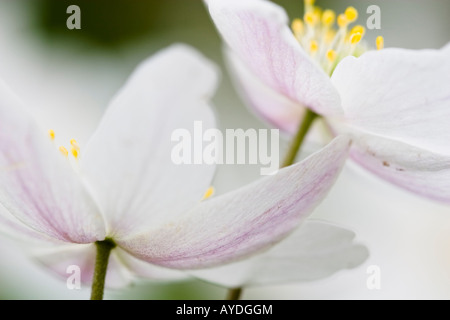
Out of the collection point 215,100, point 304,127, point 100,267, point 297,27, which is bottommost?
point 100,267

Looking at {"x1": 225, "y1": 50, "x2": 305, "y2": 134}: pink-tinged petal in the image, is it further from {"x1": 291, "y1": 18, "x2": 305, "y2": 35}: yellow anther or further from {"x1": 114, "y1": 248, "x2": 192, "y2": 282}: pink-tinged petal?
{"x1": 114, "y1": 248, "x2": 192, "y2": 282}: pink-tinged petal

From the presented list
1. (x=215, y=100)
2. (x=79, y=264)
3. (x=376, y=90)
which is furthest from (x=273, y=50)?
(x=215, y=100)

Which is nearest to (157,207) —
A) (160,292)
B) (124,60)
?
(160,292)

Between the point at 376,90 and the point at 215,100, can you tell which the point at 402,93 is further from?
the point at 215,100

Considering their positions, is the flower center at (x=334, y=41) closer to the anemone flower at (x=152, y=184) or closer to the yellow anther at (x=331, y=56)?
the yellow anther at (x=331, y=56)

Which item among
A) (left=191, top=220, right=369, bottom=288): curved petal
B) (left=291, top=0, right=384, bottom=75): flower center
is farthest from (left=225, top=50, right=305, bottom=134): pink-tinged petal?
(left=191, top=220, right=369, bottom=288): curved petal

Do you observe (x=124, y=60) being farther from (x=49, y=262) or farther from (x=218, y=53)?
(x=49, y=262)
